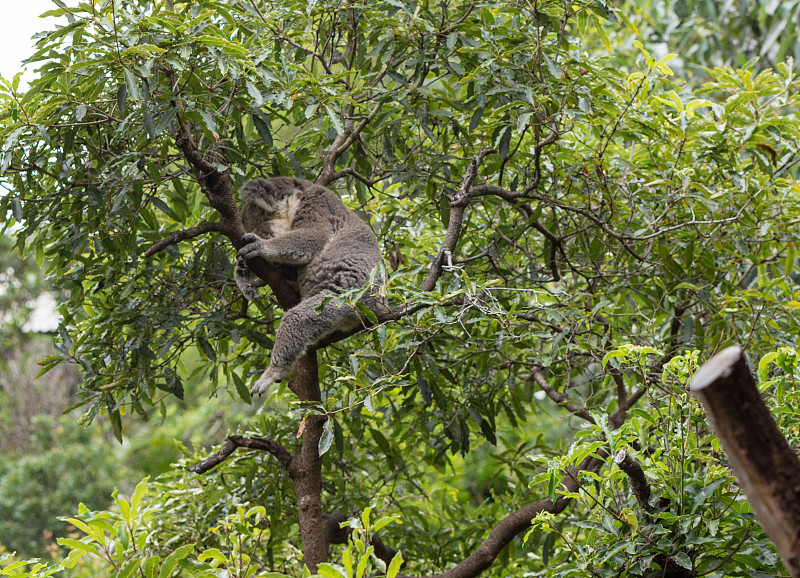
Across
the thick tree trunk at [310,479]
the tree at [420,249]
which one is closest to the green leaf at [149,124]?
the tree at [420,249]

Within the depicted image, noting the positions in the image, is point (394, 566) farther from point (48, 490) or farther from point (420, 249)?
point (48, 490)

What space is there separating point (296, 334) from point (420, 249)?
120cm

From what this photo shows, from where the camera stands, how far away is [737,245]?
3.09m

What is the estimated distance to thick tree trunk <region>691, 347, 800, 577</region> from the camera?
4.37ft

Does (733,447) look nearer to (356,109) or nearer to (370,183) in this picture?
(370,183)

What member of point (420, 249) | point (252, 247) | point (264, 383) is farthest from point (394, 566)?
point (420, 249)

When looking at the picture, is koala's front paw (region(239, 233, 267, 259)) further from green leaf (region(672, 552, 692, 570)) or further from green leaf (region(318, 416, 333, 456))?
green leaf (region(672, 552, 692, 570))

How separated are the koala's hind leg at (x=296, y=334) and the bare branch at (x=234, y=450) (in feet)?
0.66

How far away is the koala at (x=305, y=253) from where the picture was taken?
2795 millimetres

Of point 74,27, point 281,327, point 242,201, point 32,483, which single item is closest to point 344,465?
point 281,327

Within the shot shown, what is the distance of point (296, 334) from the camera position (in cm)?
277

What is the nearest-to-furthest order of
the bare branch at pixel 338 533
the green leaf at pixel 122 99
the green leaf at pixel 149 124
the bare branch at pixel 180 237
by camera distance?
the green leaf at pixel 149 124
the green leaf at pixel 122 99
the bare branch at pixel 180 237
the bare branch at pixel 338 533

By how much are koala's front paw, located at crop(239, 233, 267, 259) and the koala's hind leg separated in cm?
25

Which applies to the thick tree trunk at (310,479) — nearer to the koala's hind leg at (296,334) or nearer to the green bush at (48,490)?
the koala's hind leg at (296,334)
